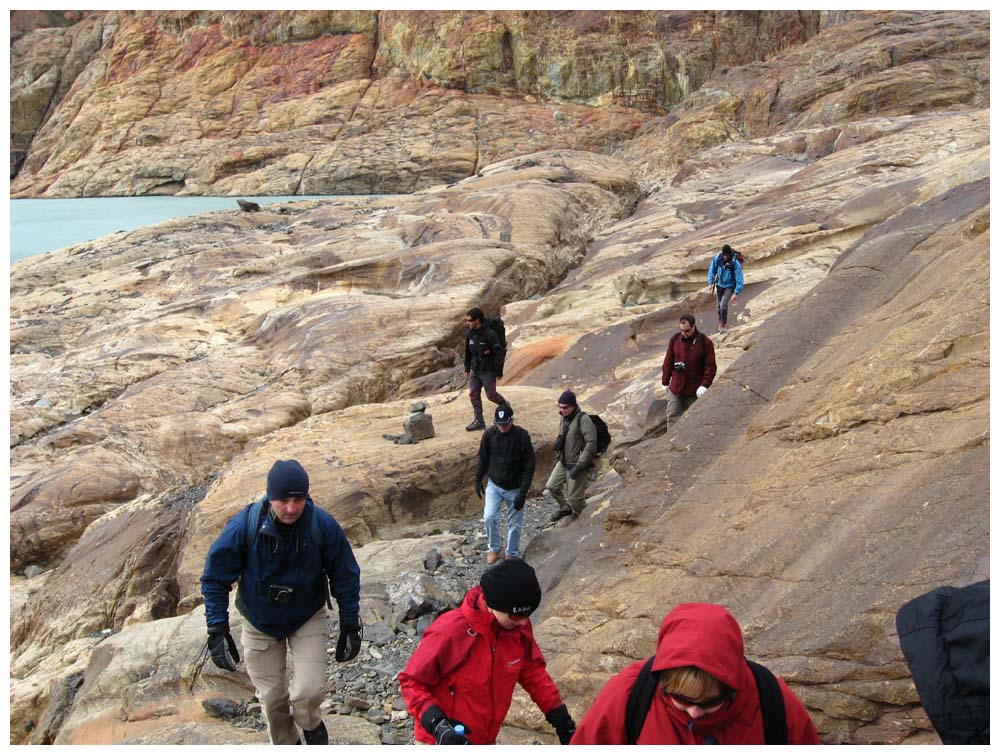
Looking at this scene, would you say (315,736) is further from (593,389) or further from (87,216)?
(87,216)

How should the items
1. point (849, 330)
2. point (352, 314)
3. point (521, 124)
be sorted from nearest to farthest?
point (849, 330) → point (352, 314) → point (521, 124)

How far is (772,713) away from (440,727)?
1.46 metres

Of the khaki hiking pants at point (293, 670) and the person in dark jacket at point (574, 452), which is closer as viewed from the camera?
the khaki hiking pants at point (293, 670)

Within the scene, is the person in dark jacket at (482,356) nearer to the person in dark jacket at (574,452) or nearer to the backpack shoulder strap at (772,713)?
the person in dark jacket at (574,452)

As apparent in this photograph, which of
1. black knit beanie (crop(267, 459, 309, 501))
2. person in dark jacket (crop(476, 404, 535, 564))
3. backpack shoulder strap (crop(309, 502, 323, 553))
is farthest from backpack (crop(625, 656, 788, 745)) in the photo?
person in dark jacket (crop(476, 404, 535, 564))

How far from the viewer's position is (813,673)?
14.9ft

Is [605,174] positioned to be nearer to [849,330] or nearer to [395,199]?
[395,199]

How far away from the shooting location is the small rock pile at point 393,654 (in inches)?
249

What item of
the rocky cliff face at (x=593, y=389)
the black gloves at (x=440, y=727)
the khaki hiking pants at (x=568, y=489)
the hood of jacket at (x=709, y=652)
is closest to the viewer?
A: the hood of jacket at (x=709, y=652)

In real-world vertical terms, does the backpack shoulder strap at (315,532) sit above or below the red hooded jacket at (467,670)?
above

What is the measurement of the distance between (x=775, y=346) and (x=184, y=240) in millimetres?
26303

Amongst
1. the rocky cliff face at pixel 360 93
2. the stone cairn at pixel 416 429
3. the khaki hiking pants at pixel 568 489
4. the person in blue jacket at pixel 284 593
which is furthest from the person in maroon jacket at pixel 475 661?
the rocky cliff face at pixel 360 93

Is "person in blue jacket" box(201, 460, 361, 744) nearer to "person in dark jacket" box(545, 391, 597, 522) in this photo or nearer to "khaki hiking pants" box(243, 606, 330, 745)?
"khaki hiking pants" box(243, 606, 330, 745)

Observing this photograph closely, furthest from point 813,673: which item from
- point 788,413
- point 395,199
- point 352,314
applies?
point 395,199
